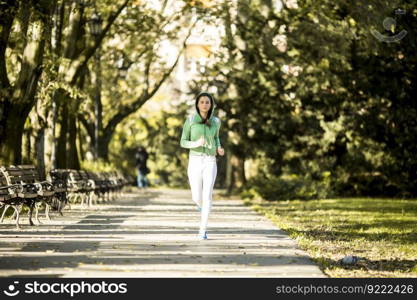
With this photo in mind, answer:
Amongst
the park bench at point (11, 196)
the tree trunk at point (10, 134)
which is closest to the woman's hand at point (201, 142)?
the park bench at point (11, 196)

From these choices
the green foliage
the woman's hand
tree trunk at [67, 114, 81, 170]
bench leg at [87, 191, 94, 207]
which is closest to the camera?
the woman's hand

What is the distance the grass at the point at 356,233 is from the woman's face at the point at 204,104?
2.50 meters

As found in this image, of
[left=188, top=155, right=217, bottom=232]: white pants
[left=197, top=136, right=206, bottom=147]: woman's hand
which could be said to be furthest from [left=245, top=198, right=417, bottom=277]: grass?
[left=197, top=136, right=206, bottom=147]: woman's hand

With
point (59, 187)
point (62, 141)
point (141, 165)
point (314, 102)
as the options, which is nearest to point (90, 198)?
point (62, 141)

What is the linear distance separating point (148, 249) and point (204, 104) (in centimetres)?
262

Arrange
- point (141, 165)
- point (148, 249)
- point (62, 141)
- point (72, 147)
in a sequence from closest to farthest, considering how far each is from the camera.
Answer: point (148, 249), point (62, 141), point (72, 147), point (141, 165)

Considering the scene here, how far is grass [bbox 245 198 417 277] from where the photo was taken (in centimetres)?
1291

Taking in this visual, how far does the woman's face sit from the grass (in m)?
2.50

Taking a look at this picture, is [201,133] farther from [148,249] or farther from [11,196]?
[11,196]

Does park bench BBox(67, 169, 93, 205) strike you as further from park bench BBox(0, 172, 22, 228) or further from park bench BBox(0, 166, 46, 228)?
park bench BBox(0, 172, 22, 228)

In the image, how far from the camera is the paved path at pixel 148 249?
11.8 metres

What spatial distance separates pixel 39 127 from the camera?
27719mm

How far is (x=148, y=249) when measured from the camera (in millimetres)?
14484

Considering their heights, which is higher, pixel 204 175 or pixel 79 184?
pixel 204 175
